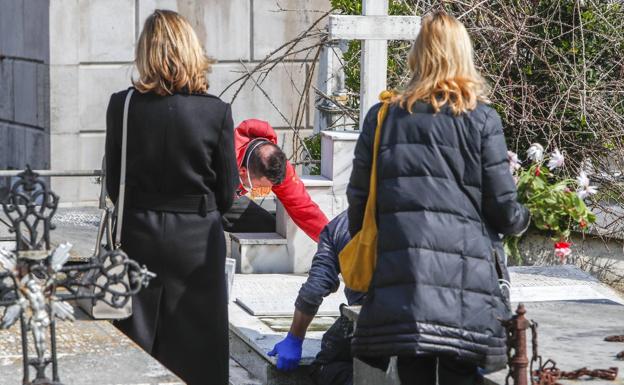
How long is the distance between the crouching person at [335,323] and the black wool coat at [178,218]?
621mm

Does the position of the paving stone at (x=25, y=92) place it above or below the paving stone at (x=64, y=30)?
below

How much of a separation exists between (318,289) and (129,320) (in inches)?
37.8

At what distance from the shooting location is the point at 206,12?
40.4 feet

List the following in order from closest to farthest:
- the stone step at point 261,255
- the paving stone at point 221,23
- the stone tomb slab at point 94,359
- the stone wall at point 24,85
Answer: the stone tomb slab at point 94,359 → the stone step at point 261,255 → the stone wall at point 24,85 → the paving stone at point 221,23

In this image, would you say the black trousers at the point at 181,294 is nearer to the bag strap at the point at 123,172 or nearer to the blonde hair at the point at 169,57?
the bag strap at the point at 123,172

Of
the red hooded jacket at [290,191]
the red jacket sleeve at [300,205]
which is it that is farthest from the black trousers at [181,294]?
the red jacket sleeve at [300,205]

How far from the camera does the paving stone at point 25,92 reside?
1230 cm

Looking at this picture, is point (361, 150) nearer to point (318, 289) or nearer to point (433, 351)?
point (433, 351)

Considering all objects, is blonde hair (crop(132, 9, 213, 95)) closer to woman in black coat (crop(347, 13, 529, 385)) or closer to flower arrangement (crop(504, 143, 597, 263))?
woman in black coat (crop(347, 13, 529, 385))

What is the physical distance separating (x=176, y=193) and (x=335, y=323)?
1201mm

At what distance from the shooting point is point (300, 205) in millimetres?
8039

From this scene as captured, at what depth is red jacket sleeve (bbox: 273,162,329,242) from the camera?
792cm

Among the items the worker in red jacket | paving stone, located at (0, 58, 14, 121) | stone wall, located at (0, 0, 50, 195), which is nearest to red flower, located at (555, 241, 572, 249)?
the worker in red jacket

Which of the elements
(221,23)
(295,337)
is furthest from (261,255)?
(221,23)
